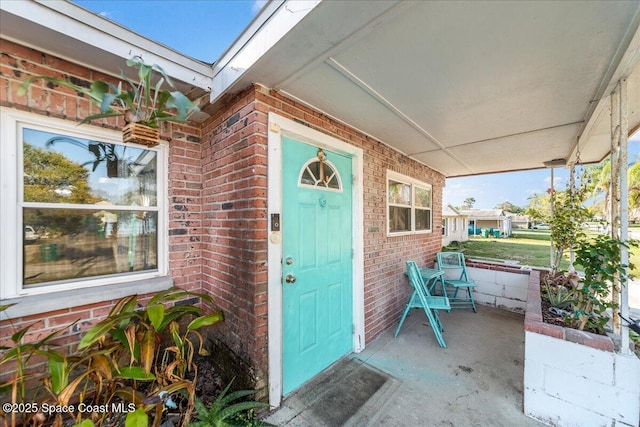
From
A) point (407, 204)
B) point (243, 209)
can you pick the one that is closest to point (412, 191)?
point (407, 204)

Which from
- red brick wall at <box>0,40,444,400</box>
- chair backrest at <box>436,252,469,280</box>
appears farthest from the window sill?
chair backrest at <box>436,252,469,280</box>

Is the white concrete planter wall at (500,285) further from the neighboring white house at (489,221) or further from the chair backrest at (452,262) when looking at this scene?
the neighboring white house at (489,221)

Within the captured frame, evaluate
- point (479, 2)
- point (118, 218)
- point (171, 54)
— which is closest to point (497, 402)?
point (479, 2)

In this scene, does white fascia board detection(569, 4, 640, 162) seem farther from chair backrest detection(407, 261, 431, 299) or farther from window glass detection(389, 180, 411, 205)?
chair backrest detection(407, 261, 431, 299)

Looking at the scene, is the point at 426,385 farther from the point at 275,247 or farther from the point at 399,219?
the point at 399,219

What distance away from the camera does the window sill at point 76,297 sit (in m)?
1.48

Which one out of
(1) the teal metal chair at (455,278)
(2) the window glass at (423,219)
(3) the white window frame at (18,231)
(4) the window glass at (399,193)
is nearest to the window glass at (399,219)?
(4) the window glass at (399,193)

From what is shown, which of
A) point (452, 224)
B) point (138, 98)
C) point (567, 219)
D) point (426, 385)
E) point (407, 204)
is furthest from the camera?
point (452, 224)

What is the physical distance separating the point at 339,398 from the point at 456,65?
2.70 metres

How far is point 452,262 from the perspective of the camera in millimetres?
4562

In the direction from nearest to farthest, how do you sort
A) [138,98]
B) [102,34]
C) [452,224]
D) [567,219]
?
[138,98], [102,34], [567,219], [452,224]

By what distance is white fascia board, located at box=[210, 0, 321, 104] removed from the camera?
1.24 metres

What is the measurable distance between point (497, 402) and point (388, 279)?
1.56m

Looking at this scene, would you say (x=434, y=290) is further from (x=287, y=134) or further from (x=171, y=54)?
(x=171, y=54)
